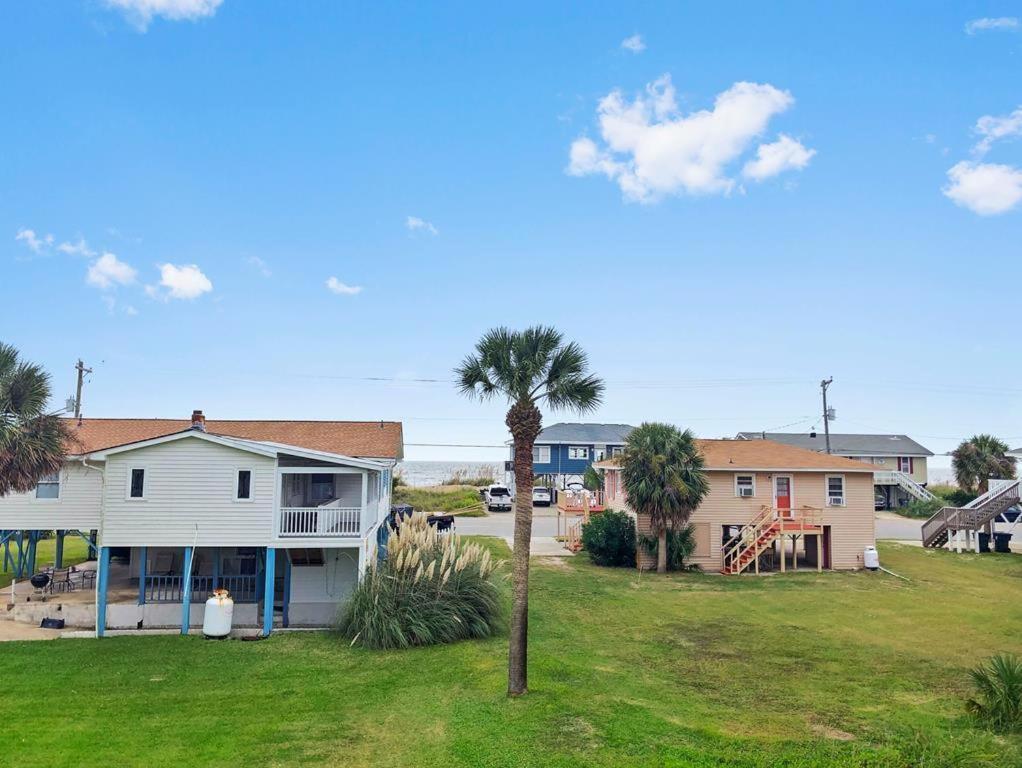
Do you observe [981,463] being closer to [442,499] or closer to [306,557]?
[442,499]

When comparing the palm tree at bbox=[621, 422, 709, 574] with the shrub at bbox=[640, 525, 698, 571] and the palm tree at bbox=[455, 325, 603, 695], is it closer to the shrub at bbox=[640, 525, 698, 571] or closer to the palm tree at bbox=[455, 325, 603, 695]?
the shrub at bbox=[640, 525, 698, 571]

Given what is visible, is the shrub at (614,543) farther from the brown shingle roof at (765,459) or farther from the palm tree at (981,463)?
the palm tree at (981,463)

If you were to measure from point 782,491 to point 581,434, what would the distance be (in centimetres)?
3338

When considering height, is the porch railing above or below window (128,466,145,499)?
below

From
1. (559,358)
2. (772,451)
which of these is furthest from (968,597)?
(559,358)

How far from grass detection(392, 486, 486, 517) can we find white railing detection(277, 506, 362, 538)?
29.1 m

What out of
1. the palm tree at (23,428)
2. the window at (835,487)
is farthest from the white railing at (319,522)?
the window at (835,487)

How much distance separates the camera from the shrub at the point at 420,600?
14820mm

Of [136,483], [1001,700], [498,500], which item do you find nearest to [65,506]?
[136,483]

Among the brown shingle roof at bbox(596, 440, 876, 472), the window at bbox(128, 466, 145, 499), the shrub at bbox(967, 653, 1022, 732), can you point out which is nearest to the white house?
the window at bbox(128, 466, 145, 499)

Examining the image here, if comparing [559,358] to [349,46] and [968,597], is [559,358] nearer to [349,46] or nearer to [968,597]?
[349,46]

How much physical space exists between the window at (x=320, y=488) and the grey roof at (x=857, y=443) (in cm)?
4420

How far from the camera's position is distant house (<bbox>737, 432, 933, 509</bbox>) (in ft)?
173

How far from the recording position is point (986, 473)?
43312 millimetres
